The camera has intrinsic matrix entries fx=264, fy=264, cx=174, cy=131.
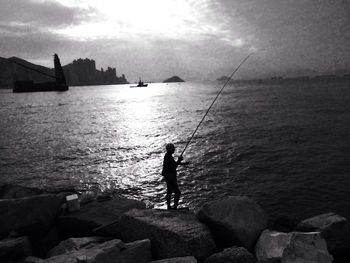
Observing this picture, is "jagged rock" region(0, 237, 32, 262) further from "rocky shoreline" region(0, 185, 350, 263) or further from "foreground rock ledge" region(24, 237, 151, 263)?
"foreground rock ledge" region(24, 237, 151, 263)

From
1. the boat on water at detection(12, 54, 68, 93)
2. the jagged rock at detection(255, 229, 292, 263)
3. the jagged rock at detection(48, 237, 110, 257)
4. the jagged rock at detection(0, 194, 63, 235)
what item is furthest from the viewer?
the boat on water at detection(12, 54, 68, 93)

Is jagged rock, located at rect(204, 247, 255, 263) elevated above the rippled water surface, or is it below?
above

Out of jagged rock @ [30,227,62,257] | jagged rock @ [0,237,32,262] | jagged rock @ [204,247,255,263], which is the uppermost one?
jagged rock @ [204,247,255,263]

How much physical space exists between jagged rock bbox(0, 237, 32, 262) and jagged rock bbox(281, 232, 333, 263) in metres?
6.35

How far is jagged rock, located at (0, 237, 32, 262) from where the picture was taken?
260 inches

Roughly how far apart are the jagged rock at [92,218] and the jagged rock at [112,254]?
161 cm

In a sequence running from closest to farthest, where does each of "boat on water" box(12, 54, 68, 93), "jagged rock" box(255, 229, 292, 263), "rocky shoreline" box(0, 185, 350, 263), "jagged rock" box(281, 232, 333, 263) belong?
1. "jagged rock" box(281, 232, 333, 263)
2. "rocky shoreline" box(0, 185, 350, 263)
3. "jagged rock" box(255, 229, 292, 263)
4. "boat on water" box(12, 54, 68, 93)

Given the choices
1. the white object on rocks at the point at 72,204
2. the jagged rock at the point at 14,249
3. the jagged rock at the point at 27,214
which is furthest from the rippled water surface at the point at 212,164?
the jagged rock at the point at 14,249

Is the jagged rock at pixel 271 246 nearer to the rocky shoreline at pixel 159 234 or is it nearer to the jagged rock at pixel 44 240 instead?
the rocky shoreline at pixel 159 234

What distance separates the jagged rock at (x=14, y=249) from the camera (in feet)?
21.6

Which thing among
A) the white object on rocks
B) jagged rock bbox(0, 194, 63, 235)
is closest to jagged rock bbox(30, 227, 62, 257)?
jagged rock bbox(0, 194, 63, 235)

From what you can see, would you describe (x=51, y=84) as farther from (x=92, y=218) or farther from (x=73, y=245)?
(x=73, y=245)

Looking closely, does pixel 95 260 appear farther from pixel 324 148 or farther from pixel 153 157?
pixel 324 148

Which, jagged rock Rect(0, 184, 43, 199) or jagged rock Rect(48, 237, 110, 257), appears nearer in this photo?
jagged rock Rect(48, 237, 110, 257)
